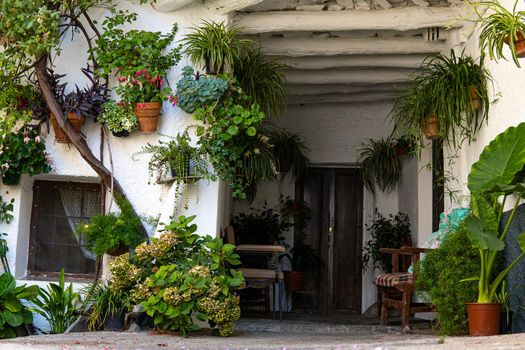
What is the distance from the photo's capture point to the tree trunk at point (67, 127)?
22.3 ft

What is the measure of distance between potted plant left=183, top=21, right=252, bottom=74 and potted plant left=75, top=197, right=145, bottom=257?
1.40 m

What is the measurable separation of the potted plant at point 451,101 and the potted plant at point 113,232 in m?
2.63

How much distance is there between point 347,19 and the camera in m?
7.36

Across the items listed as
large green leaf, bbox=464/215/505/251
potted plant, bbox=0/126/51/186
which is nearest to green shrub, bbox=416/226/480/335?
large green leaf, bbox=464/215/505/251

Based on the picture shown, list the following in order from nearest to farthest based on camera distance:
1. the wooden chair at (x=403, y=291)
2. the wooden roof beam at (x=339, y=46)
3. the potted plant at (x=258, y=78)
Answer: the wooden chair at (x=403, y=291)
the potted plant at (x=258, y=78)
the wooden roof beam at (x=339, y=46)

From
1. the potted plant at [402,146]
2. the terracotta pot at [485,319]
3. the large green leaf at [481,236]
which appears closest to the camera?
the large green leaf at [481,236]

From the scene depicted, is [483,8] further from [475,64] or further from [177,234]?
[177,234]

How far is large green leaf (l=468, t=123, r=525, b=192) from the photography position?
5340mm

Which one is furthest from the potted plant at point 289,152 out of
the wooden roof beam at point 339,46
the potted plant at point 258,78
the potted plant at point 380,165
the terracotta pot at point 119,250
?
the terracotta pot at point 119,250

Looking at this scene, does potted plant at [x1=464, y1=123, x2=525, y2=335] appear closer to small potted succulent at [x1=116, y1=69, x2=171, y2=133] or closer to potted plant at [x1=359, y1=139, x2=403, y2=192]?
small potted succulent at [x1=116, y1=69, x2=171, y2=133]

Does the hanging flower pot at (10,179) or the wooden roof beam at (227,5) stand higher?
the wooden roof beam at (227,5)

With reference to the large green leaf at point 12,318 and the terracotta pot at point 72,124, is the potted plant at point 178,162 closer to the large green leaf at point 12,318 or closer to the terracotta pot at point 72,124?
the terracotta pot at point 72,124

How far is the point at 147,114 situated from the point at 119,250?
119 centimetres

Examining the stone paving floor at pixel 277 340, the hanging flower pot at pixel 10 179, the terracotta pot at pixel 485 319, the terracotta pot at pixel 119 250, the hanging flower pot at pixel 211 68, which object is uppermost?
the hanging flower pot at pixel 211 68
